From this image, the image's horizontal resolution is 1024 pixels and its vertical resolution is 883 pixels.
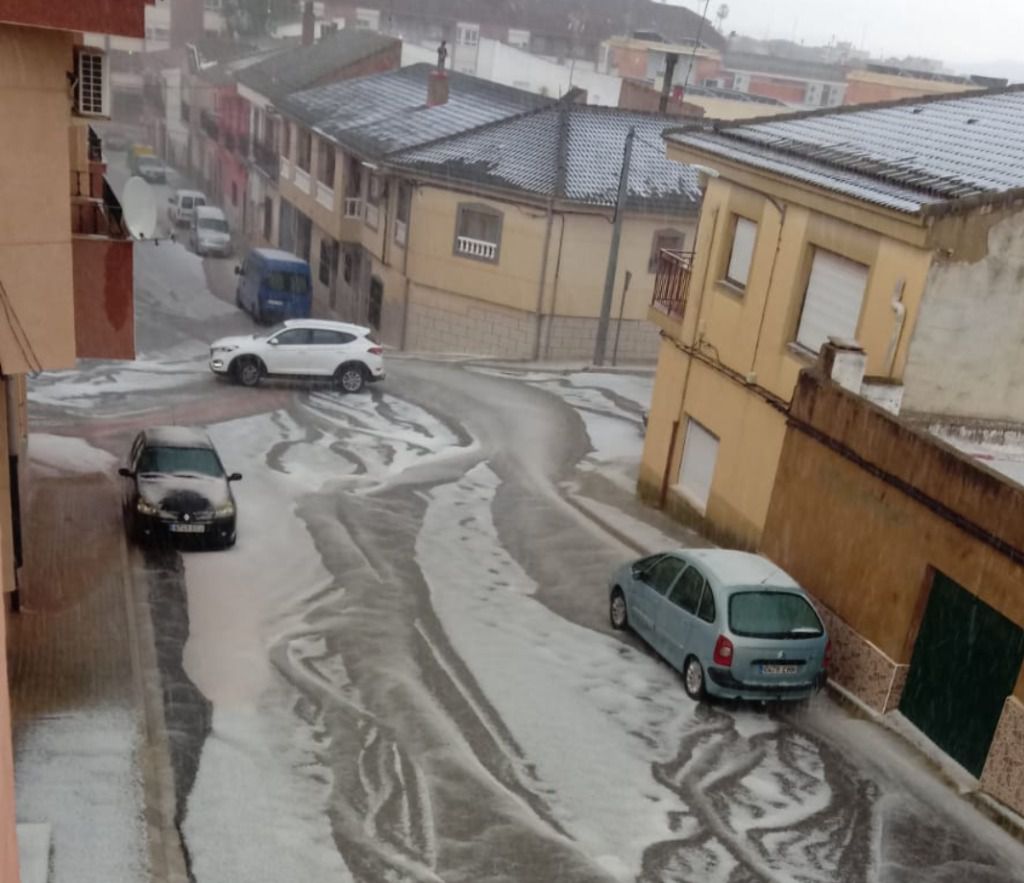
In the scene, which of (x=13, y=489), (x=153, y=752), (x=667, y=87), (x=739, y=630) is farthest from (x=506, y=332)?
(x=153, y=752)

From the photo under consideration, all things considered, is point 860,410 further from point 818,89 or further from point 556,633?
point 818,89

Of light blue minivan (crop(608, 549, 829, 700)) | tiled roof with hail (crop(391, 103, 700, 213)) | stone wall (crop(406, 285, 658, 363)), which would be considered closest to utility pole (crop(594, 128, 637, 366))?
tiled roof with hail (crop(391, 103, 700, 213))

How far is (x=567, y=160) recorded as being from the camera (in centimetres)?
3316

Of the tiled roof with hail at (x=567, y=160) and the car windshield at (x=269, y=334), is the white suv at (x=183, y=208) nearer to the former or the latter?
the tiled roof with hail at (x=567, y=160)

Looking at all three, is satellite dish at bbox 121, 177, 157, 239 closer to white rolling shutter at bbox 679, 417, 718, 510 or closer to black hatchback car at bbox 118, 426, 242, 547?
black hatchback car at bbox 118, 426, 242, 547

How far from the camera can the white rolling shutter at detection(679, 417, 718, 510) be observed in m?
19.4

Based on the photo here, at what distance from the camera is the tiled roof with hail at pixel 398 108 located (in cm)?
3684

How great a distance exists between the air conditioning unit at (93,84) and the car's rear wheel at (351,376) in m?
14.5

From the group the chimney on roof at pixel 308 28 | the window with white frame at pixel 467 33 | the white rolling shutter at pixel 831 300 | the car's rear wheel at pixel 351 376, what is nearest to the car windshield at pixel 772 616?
the white rolling shutter at pixel 831 300

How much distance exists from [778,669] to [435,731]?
3.87m

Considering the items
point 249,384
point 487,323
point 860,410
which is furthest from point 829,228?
point 487,323

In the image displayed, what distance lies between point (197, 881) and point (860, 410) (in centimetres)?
886

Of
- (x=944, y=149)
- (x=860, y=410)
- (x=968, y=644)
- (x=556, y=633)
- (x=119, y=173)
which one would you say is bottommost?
(x=119, y=173)

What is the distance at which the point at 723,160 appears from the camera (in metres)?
18.4
